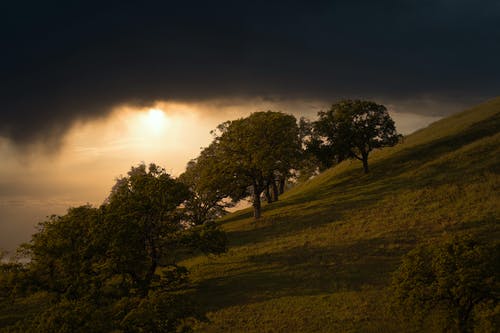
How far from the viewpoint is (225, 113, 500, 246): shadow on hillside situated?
2498 inches

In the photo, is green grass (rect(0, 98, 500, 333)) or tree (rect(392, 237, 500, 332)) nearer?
tree (rect(392, 237, 500, 332))

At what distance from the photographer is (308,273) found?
4428 centimetres

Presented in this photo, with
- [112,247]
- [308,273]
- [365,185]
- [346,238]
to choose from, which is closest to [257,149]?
[365,185]

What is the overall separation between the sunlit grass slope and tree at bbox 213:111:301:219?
7.13 metres

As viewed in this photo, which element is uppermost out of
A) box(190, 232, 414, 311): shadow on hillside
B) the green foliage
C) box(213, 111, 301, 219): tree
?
box(213, 111, 301, 219): tree

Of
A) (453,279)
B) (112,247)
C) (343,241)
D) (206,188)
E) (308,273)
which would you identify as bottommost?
(308,273)

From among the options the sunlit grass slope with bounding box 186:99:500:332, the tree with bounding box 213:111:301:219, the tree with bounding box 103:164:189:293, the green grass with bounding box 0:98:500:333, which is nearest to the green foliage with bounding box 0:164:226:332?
the tree with bounding box 103:164:189:293

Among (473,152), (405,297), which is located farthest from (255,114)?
(405,297)

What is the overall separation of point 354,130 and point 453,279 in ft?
182

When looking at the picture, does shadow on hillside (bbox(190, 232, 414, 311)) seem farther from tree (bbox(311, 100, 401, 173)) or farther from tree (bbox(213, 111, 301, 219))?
tree (bbox(311, 100, 401, 173))

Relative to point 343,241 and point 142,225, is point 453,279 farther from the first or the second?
point 142,225

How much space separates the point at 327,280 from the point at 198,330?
1384cm

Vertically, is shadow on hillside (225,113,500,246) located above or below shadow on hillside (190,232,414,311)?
above

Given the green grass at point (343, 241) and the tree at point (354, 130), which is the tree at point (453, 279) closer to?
the green grass at point (343, 241)
